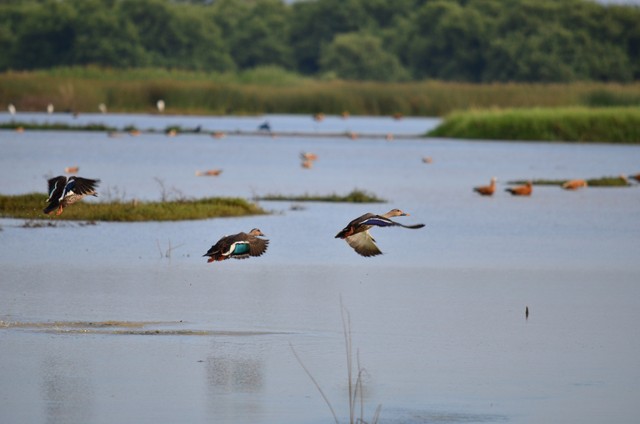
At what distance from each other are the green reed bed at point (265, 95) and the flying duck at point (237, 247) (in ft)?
125

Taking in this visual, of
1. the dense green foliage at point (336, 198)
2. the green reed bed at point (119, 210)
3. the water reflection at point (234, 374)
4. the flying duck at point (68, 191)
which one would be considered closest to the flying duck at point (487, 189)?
the dense green foliage at point (336, 198)

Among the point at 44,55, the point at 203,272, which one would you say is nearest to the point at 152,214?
the point at 203,272

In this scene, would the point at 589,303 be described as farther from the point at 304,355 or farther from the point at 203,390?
the point at 203,390

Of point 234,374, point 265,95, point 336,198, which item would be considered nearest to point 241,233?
point 234,374

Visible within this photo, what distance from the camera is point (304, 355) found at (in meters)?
10.7

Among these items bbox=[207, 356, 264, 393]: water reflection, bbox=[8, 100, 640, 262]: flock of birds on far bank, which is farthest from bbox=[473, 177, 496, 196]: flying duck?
bbox=[207, 356, 264, 393]: water reflection

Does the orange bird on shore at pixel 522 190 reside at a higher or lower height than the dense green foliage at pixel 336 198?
lower

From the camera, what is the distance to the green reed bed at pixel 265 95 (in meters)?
50.2

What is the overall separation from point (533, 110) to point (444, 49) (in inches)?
1302

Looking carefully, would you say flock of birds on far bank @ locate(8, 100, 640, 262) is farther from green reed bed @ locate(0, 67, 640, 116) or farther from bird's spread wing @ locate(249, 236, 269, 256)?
green reed bed @ locate(0, 67, 640, 116)

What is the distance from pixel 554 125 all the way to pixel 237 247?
31516mm

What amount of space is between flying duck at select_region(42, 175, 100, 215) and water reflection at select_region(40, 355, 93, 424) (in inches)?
78.4

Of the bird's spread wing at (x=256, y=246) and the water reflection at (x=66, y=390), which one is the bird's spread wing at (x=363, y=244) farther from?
the water reflection at (x=66, y=390)

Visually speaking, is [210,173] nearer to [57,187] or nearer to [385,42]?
[57,187]
